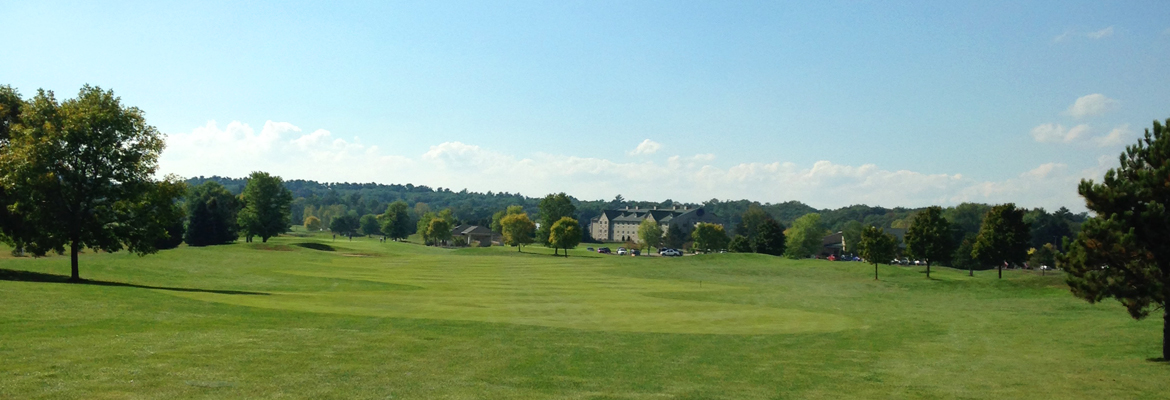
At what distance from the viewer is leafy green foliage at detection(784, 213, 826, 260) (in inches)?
4879

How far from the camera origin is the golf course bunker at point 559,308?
105 ft

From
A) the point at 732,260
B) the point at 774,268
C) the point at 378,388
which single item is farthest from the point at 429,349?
the point at 732,260

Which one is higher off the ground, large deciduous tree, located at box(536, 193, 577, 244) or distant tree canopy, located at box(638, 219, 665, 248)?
large deciduous tree, located at box(536, 193, 577, 244)

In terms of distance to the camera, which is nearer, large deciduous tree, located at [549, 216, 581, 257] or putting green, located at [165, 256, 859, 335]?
putting green, located at [165, 256, 859, 335]

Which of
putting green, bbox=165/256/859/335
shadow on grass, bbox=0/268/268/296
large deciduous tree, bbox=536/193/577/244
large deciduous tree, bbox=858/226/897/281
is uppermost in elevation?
large deciduous tree, bbox=536/193/577/244

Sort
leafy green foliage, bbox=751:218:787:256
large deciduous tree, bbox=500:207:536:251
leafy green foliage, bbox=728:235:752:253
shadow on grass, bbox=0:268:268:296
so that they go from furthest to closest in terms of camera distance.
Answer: large deciduous tree, bbox=500:207:536:251 < leafy green foliage, bbox=728:235:752:253 < leafy green foliage, bbox=751:218:787:256 < shadow on grass, bbox=0:268:268:296

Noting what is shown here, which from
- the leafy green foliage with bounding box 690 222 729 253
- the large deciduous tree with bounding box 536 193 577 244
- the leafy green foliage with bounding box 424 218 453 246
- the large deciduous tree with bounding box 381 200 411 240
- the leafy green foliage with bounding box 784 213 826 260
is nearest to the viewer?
the leafy green foliage with bounding box 784 213 826 260

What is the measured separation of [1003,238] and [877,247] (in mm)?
10734

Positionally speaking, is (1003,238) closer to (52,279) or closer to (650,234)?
(52,279)

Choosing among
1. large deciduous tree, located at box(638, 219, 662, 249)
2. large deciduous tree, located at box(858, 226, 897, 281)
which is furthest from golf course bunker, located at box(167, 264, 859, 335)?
large deciduous tree, located at box(638, 219, 662, 249)

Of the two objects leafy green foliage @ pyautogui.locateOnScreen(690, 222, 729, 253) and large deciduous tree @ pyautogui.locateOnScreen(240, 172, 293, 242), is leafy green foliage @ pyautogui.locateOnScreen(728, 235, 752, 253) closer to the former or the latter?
leafy green foliage @ pyautogui.locateOnScreen(690, 222, 729, 253)

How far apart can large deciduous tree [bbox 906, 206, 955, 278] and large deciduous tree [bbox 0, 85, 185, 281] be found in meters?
56.9

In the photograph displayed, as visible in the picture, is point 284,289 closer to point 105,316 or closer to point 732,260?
point 105,316

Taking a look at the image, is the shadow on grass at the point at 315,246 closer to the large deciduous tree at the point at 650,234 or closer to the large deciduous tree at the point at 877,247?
the large deciduous tree at the point at 650,234
